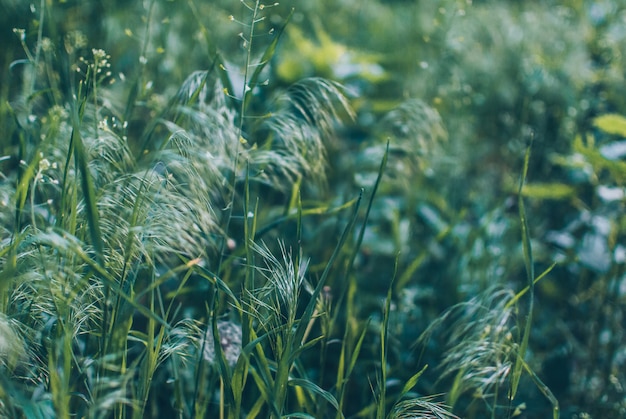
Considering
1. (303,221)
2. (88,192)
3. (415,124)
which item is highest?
(88,192)

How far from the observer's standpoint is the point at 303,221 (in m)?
1.53

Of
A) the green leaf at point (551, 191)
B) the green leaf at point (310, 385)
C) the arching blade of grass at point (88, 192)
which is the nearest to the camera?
the arching blade of grass at point (88, 192)

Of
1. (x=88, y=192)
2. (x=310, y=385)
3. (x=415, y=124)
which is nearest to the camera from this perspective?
(x=88, y=192)

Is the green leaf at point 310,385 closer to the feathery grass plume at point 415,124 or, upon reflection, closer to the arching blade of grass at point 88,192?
the arching blade of grass at point 88,192

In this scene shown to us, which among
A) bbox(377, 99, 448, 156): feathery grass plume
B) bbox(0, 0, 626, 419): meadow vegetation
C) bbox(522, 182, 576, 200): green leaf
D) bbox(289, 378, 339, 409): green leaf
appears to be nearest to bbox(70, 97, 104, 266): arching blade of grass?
bbox(0, 0, 626, 419): meadow vegetation

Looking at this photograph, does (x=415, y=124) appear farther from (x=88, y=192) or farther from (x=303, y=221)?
(x=88, y=192)

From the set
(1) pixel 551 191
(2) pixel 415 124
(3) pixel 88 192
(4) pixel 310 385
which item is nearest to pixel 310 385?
(4) pixel 310 385

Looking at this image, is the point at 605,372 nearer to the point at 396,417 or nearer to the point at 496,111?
the point at 396,417

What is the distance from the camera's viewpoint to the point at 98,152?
3.37 ft

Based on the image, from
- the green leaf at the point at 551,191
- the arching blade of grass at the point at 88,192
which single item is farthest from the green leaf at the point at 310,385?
the green leaf at the point at 551,191

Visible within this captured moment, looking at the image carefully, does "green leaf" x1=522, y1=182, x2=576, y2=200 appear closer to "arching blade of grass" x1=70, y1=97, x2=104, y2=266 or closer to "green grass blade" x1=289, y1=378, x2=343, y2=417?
"green grass blade" x1=289, y1=378, x2=343, y2=417

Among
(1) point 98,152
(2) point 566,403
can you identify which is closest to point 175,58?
(1) point 98,152

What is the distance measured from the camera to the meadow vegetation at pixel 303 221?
917 millimetres

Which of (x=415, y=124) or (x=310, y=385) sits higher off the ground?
(x=415, y=124)
